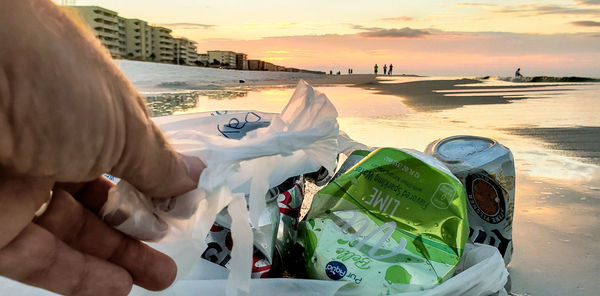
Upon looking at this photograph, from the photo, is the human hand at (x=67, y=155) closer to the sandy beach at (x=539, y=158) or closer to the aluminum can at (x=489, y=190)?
the sandy beach at (x=539, y=158)

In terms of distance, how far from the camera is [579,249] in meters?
1.21

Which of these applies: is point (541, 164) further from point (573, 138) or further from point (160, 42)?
point (160, 42)

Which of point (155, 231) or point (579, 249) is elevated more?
point (155, 231)

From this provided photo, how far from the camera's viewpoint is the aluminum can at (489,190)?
106 centimetres

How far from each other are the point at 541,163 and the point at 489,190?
1.12 meters

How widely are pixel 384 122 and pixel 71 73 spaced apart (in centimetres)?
285

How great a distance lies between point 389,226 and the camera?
916 mm

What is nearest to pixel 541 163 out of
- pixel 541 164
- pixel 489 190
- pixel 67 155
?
pixel 541 164

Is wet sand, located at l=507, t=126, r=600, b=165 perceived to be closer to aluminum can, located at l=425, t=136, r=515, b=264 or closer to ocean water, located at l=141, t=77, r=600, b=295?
ocean water, located at l=141, t=77, r=600, b=295

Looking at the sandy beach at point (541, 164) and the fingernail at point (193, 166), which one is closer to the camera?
the fingernail at point (193, 166)

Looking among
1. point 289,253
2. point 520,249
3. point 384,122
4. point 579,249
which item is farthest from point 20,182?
point 384,122

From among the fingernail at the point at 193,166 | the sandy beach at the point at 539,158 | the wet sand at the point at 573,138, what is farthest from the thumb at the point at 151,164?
the wet sand at the point at 573,138

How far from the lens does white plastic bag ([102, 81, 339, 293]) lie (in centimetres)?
61

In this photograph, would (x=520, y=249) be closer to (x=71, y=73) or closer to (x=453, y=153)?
(x=453, y=153)
